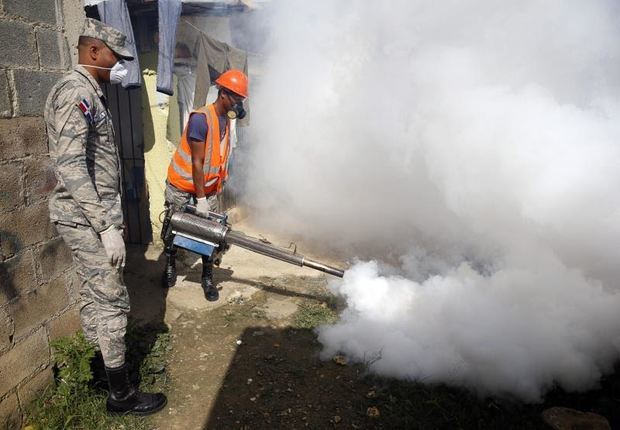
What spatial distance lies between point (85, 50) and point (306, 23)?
21.7ft

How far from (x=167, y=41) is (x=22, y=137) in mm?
2705

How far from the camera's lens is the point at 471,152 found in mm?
4086

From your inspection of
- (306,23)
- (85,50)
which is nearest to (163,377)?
(85,50)

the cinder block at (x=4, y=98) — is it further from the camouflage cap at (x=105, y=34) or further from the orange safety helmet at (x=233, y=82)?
the orange safety helmet at (x=233, y=82)

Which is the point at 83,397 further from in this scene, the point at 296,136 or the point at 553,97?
the point at 296,136

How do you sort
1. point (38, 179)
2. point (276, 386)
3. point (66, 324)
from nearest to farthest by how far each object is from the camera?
point (38, 179) → point (66, 324) → point (276, 386)

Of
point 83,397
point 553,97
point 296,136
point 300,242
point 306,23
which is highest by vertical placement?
point 306,23

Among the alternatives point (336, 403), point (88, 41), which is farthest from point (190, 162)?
point (336, 403)

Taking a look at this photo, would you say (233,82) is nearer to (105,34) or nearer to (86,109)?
(105,34)

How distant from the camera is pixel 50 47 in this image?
282cm

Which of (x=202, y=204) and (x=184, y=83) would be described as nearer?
(x=202, y=204)

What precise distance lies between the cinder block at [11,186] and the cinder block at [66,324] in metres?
0.92

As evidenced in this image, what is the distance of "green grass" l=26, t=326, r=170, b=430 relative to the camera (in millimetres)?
2789

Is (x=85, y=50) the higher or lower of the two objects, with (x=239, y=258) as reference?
higher
